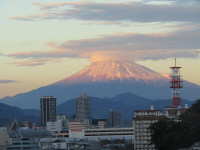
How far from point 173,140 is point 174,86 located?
74310 millimetres

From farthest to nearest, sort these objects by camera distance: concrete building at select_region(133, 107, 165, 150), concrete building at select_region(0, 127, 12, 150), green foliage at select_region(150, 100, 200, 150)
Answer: concrete building at select_region(0, 127, 12, 150) → concrete building at select_region(133, 107, 165, 150) → green foliage at select_region(150, 100, 200, 150)

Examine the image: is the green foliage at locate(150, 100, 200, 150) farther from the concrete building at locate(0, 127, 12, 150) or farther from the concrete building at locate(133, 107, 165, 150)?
the concrete building at locate(0, 127, 12, 150)

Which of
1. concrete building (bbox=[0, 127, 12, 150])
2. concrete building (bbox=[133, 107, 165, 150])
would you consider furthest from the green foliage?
concrete building (bbox=[0, 127, 12, 150])

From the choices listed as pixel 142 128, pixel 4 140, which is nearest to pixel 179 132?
pixel 142 128

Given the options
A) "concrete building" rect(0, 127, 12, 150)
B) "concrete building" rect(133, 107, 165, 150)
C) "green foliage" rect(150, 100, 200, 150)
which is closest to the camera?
"green foliage" rect(150, 100, 200, 150)

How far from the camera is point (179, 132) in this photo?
103500 mm

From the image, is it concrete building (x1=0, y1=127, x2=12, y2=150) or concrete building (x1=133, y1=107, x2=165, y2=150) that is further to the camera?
concrete building (x1=0, y1=127, x2=12, y2=150)

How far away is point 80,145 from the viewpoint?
198 m

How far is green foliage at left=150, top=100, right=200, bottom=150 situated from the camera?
3844 inches

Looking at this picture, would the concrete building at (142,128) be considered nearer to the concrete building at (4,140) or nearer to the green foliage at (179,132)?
the concrete building at (4,140)

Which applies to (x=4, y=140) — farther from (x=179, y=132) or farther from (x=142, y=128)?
(x=179, y=132)

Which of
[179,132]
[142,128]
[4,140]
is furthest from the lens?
[4,140]

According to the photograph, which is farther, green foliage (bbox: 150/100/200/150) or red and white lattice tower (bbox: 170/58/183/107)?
red and white lattice tower (bbox: 170/58/183/107)

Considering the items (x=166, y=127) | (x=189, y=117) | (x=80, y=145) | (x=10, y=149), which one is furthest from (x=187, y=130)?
(x=80, y=145)
